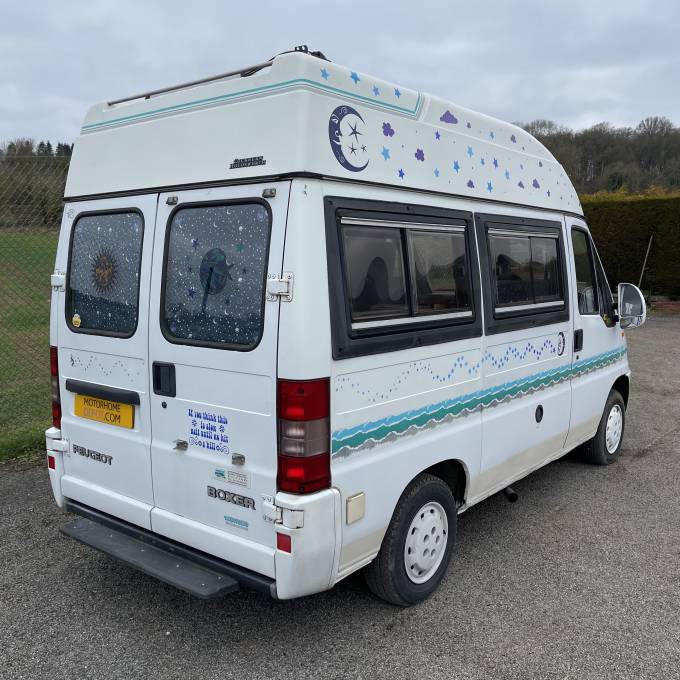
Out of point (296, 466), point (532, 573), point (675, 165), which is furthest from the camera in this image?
point (675, 165)

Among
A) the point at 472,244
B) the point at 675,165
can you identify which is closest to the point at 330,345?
the point at 472,244

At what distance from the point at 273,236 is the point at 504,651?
2.17m

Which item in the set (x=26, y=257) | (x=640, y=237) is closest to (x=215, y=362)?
(x=26, y=257)

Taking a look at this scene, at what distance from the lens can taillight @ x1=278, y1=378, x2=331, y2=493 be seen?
2615 millimetres

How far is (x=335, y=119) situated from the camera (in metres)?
2.77

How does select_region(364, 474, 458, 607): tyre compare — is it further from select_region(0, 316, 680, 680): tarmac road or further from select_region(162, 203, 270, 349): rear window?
select_region(162, 203, 270, 349): rear window

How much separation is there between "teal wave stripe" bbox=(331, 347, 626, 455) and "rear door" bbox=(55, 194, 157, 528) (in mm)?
1064

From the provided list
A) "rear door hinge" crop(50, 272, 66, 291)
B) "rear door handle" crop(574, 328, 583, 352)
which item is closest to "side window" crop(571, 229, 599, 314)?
"rear door handle" crop(574, 328, 583, 352)

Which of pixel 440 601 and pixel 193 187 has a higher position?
Result: pixel 193 187

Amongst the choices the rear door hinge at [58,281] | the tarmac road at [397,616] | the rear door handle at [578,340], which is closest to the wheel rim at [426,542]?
the tarmac road at [397,616]

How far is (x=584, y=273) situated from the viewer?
484 cm

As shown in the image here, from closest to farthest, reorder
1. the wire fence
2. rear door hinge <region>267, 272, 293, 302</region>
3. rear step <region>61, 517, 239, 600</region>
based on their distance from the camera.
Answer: rear door hinge <region>267, 272, 293, 302</region> → rear step <region>61, 517, 239, 600</region> → the wire fence

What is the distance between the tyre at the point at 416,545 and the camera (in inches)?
125

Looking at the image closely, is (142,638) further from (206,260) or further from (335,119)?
(335,119)
